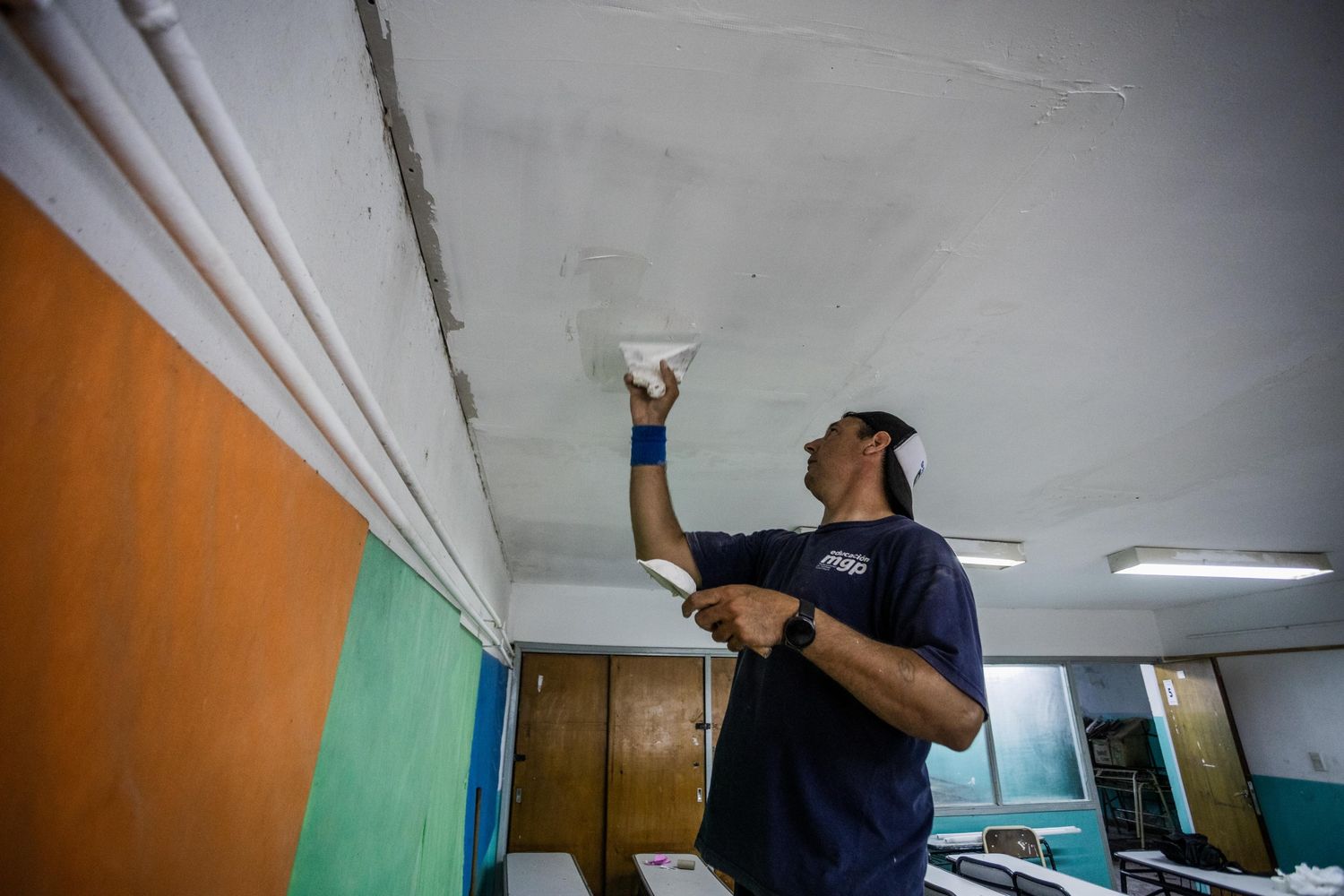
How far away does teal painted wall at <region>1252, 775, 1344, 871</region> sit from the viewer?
5.15 meters

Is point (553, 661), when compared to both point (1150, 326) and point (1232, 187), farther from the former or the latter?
point (1232, 187)

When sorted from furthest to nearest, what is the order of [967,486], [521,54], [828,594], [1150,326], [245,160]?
[967,486]
[1150,326]
[828,594]
[521,54]
[245,160]

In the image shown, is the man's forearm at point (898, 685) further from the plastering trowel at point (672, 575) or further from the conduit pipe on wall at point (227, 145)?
the conduit pipe on wall at point (227, 145)

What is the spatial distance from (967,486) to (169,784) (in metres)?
3.18

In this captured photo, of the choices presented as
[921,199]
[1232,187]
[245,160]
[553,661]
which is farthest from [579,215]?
[553,661]

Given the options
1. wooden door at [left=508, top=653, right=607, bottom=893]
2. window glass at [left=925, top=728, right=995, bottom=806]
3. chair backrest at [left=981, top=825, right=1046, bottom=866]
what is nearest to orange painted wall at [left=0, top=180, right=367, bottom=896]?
wooden door at [left=508, top=653, right=607, bottom=893]

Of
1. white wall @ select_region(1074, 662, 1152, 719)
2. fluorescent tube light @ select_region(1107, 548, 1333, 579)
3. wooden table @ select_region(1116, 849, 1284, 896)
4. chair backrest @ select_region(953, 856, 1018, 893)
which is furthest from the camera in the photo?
white wall @ select_region(1074, 662, 1152, 719)

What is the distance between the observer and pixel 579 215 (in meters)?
1.32

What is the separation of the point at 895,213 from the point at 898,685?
3.28ft

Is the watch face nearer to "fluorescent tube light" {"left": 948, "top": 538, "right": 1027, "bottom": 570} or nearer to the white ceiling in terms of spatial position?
the white ceiling

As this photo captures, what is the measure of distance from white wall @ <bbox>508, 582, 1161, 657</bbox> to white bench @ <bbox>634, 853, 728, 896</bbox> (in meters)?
1.74

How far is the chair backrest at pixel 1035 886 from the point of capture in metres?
3.36

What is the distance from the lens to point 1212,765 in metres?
6.11

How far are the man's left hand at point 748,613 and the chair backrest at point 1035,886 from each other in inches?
147
